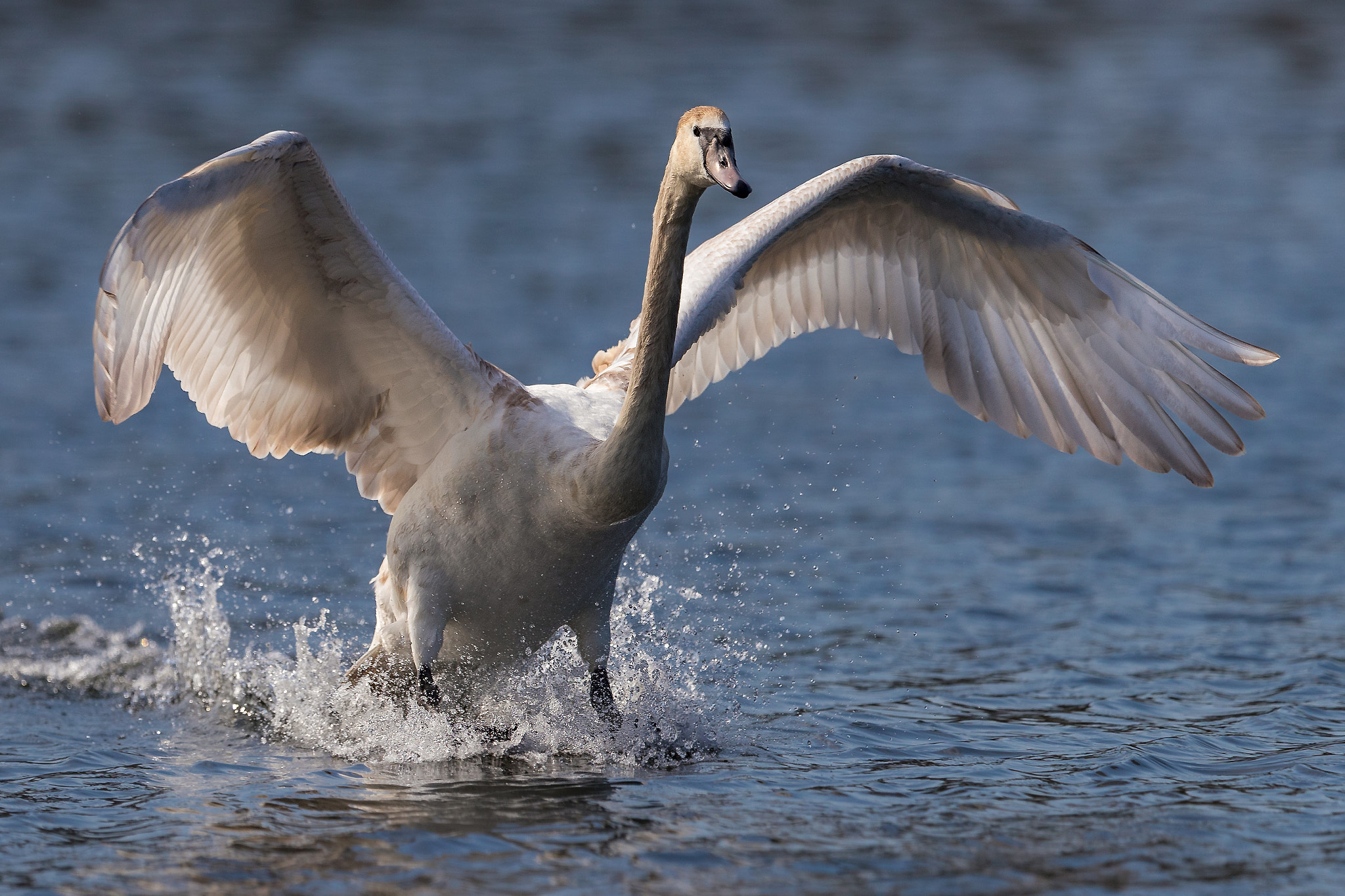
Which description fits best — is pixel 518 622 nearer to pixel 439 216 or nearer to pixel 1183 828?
pixel 1183 828

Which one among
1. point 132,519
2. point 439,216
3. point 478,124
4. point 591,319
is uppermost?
point 478,124

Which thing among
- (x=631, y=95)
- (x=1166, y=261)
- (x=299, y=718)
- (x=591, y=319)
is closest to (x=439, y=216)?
(x=591, y=319)

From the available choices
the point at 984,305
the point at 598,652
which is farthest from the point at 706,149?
the point at 984,305

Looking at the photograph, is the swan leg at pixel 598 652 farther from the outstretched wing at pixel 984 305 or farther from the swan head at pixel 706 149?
the swan head at pixel 706 149

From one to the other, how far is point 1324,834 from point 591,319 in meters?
10.3

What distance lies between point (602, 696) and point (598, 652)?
23 centimetres

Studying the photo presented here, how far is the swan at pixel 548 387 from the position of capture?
6477mm

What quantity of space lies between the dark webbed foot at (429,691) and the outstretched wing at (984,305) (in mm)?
1849

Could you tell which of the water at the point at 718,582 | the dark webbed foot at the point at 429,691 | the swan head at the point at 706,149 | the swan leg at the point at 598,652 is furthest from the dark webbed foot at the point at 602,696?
the swan head at the point at 706,149

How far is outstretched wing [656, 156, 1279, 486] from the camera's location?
24.8 feet

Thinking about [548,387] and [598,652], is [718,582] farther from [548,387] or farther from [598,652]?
[548,387]

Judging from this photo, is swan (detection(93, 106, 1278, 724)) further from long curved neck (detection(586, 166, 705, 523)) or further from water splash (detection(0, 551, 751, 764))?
water splash (detection(0, 551, 751, 764))

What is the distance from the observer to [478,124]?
23.1m

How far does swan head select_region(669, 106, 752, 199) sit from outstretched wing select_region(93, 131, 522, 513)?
151cm
